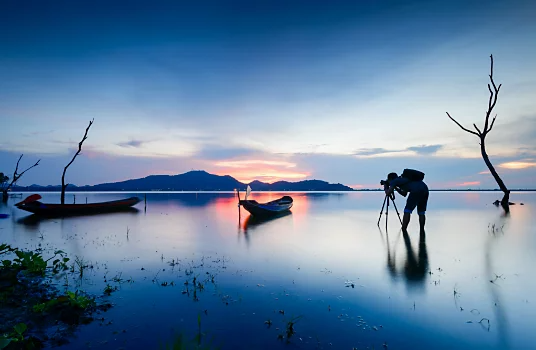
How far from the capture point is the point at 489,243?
1404cm

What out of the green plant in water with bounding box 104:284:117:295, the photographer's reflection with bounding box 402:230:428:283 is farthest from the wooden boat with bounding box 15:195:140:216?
the photographer's reflection with bounding box 402:230:428:283

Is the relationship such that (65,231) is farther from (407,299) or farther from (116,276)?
(407,299)

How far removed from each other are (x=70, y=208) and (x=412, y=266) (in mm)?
32181

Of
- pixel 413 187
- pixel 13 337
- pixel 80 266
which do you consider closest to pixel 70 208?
pixel 80 266

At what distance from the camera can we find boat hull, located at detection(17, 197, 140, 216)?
26625 mm

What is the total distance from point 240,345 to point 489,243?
14838mm

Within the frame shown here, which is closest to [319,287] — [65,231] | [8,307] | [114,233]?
[8,307]

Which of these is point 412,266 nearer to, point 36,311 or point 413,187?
point 413,187

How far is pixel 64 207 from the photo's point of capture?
2833 cm

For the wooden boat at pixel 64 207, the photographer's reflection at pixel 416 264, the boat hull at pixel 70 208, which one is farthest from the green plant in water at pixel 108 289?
the boat hull at pixel 70 208

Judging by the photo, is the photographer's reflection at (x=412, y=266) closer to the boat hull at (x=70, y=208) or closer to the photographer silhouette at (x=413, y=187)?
the photographer silhouette at (x=413, y=187)

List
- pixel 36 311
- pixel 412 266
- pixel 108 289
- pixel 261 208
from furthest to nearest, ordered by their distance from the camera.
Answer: pixel 261 208
pixel 412 266
pixel 108 289
pixel 36 311

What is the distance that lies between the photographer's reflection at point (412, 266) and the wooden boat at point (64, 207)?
98.5ft

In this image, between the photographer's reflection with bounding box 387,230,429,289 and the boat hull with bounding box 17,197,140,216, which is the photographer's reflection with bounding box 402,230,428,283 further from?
the boat hull with bounding box 17,197,140,216
